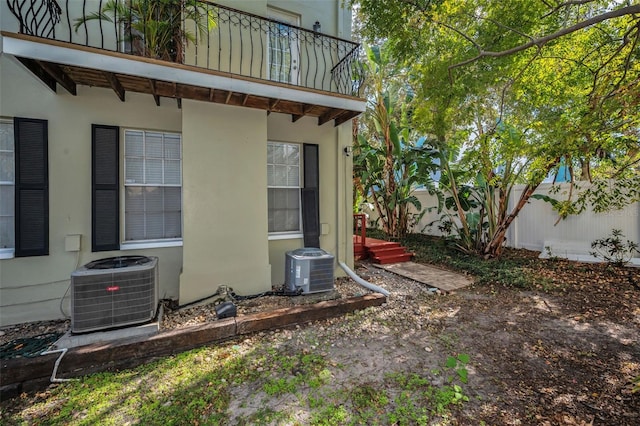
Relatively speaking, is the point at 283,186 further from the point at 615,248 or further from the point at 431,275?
the point at 615,248

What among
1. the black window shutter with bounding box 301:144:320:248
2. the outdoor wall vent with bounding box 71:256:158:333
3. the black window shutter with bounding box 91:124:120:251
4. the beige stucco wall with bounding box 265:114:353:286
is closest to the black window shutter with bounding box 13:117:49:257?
the black window shutter with bounding box 91:124:120:251

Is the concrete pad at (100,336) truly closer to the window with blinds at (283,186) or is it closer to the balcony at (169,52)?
the window with blinds at (283,186)

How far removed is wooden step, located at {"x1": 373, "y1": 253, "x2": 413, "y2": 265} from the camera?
7.42 meters

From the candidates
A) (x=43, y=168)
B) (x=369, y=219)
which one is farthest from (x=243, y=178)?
(x=369, y=219)

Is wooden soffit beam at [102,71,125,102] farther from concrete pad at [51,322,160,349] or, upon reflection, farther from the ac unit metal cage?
the ac unit metal cage

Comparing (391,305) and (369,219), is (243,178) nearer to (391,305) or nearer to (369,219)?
(391,305)

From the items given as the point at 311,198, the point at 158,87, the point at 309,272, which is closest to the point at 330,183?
the point at 311,198

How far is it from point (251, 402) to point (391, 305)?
2.83 meters

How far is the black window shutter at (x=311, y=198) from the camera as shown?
549 cm

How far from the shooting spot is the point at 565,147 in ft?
15.6

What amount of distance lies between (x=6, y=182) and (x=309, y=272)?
443 cm

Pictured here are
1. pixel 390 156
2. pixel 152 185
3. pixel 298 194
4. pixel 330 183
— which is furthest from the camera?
pixel 390 156

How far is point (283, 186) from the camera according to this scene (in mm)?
5480

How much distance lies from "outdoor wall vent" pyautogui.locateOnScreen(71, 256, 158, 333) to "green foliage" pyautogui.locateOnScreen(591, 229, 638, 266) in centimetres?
935
